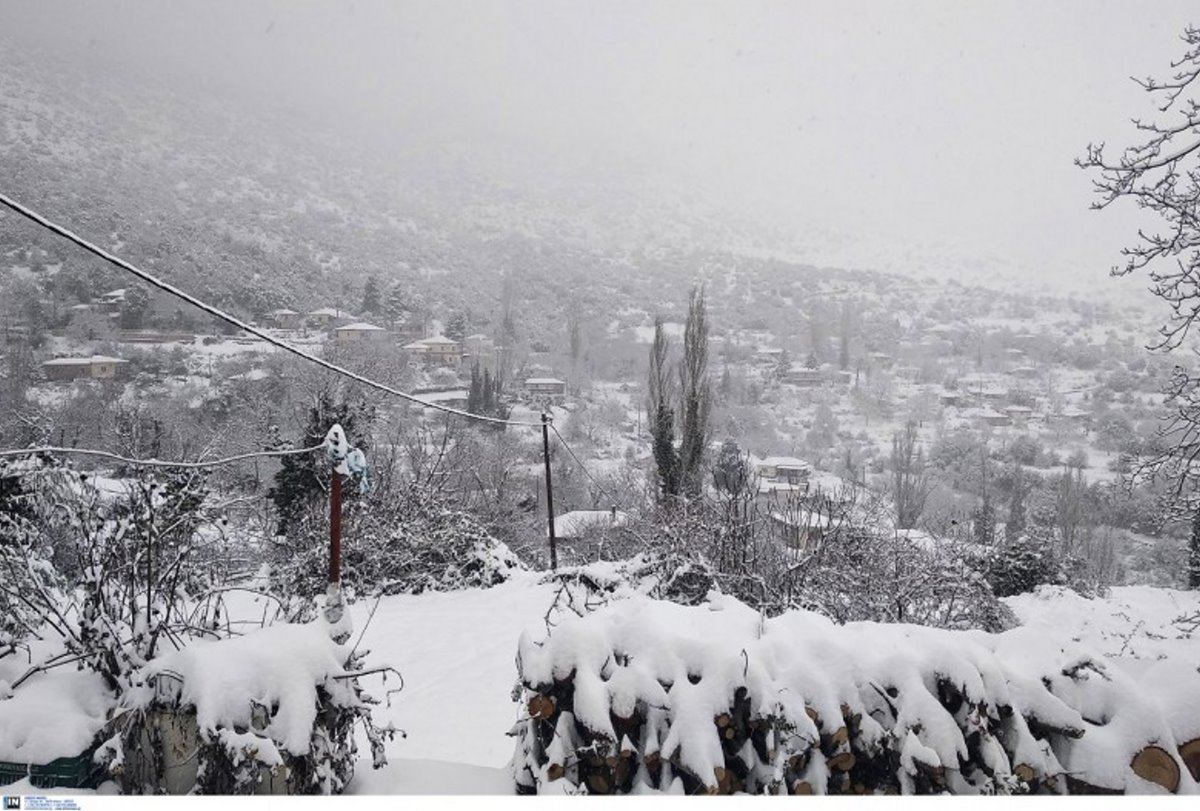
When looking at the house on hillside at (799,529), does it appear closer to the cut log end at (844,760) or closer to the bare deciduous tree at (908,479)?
the cut log end at (844,760)

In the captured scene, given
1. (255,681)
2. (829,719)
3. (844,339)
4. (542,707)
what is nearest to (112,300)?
(255,681)

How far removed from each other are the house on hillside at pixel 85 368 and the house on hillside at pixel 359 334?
8135 mm

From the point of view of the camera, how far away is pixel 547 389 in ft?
124

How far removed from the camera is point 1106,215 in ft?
15.2

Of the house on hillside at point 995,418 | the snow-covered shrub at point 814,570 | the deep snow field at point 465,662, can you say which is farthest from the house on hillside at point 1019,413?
the snow-covered shrub at point 814,570

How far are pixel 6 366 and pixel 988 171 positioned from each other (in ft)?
122

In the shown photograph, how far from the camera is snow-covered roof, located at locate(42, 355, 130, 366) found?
2086 centimetres

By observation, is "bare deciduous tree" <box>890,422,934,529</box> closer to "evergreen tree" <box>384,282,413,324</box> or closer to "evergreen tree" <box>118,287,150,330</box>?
"evergreen tree" <box>118,287,150,330</box>

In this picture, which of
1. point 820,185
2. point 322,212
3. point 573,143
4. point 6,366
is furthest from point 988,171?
point 573,143

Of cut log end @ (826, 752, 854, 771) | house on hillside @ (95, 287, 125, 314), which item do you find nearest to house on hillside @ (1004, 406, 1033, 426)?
cut log end @ (826, 752, 854, 771)

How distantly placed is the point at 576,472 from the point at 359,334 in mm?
14109

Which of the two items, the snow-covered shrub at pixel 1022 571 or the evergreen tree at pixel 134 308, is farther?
the evergreen tree at pixel 134 308

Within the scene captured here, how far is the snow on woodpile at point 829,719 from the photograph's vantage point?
191cm

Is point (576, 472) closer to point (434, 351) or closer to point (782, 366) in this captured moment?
point (434, 351)
